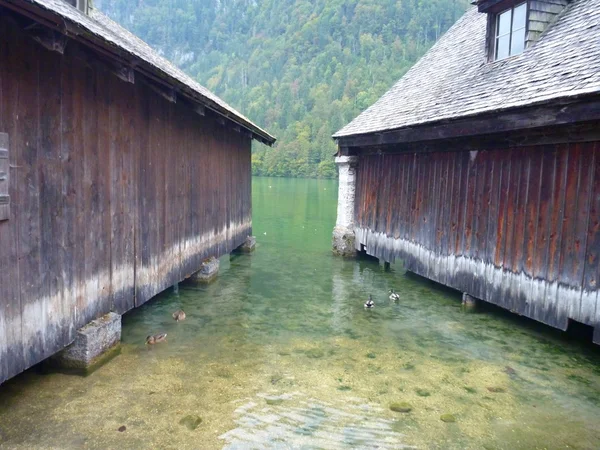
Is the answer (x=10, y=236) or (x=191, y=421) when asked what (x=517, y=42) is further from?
(x=10, y=236)

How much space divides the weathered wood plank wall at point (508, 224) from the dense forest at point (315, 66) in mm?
72797

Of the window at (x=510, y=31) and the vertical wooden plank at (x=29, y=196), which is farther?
the window at (x=510, y=31)

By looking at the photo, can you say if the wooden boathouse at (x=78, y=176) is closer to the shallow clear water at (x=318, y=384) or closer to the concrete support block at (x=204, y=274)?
the shallow clear water at (x=318, y=384)

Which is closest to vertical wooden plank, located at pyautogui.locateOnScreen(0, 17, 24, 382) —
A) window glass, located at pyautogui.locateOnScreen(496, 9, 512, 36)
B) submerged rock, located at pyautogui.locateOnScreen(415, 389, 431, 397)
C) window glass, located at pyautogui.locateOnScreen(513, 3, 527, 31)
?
submerged rock, located at pyautogui.locateOnScreen(415, 389, 431, 397)

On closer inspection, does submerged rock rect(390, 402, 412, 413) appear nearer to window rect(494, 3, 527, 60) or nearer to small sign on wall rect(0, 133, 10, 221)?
small sign on wall rect(0, 133, 10, 221)

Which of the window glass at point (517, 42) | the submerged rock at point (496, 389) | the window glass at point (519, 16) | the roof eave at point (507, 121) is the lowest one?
the submerged rock at point (496, 389)

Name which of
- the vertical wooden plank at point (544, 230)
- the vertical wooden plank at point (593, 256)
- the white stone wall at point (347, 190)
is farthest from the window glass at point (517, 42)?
the white stone wall at point (347, 190)

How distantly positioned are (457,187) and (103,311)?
6864 mm

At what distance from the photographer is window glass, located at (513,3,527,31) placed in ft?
A: 29.8

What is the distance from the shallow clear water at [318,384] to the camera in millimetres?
4574

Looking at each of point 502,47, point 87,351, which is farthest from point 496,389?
point 502,47

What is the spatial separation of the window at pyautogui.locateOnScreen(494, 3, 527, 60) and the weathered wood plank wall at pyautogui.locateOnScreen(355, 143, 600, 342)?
2.37 metres

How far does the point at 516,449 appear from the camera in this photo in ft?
14.6

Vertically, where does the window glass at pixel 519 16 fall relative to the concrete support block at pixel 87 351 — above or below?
above
